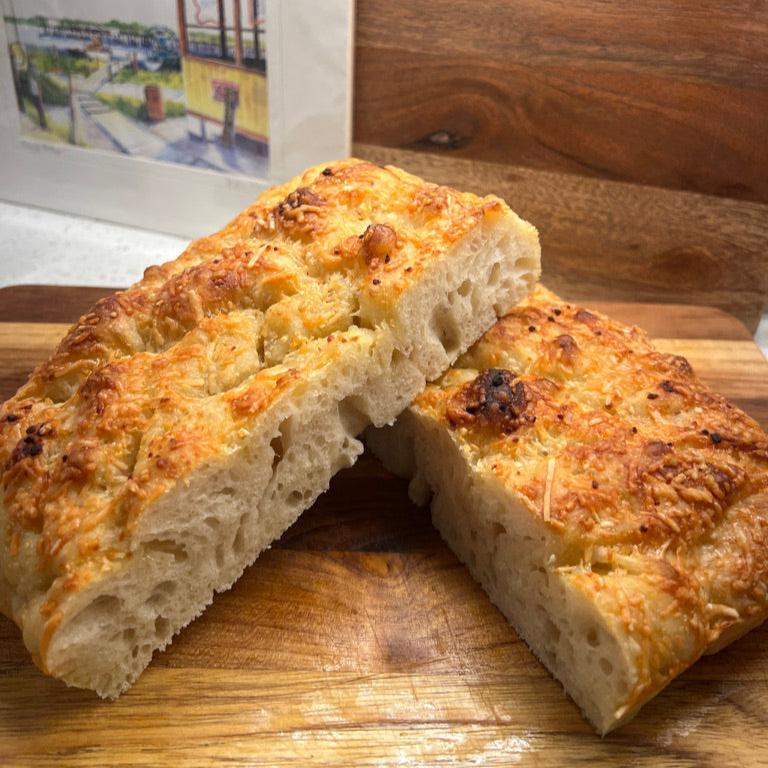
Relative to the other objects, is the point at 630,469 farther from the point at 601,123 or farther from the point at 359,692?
the point at 601,123

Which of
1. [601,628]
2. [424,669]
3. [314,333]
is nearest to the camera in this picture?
[601,628]

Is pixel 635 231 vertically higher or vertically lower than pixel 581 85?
lower

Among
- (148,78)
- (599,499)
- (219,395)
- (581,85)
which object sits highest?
(581,85)

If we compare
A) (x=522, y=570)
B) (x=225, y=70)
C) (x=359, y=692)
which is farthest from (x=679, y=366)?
(x=225, y=70)

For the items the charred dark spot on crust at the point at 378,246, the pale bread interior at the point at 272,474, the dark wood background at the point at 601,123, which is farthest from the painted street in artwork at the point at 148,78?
the pale bread interior at the point at 272,474

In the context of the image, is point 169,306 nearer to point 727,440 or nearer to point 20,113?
point 727,440

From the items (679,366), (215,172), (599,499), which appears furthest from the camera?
(215,172)

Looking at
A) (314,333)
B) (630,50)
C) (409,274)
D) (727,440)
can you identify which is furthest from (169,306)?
(630,50)

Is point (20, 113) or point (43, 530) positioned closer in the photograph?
point (43, 530)
